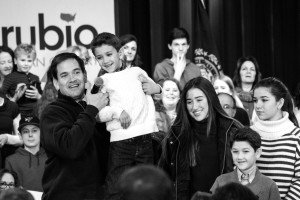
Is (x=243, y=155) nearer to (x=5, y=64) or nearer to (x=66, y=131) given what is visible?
(x=66, y=131)

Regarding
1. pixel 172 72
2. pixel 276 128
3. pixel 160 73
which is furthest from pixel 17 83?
pixel 276 128

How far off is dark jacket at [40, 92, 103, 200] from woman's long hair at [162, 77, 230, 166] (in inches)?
27.4

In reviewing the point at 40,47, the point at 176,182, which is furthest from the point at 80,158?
the point at 40,47

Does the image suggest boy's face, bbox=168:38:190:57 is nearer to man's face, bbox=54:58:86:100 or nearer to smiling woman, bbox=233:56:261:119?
smiling woman, bbox=233:56:261:119

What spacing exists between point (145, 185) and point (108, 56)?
244 cm

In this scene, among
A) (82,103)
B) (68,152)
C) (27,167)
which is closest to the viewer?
(68,152)

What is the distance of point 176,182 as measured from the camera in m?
4.91

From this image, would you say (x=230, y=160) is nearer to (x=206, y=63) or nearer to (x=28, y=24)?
(x=206, y=63)

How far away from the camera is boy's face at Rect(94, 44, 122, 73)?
16.1ft

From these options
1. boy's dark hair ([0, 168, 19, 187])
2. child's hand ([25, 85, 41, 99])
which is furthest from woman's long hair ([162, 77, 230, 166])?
child's hand ([25, 85, 41, 99])

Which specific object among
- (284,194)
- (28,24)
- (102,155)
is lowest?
(284,194)

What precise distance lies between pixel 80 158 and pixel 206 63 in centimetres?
457

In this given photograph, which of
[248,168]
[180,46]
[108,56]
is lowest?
[248,168]

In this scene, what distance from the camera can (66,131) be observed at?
435 cm
